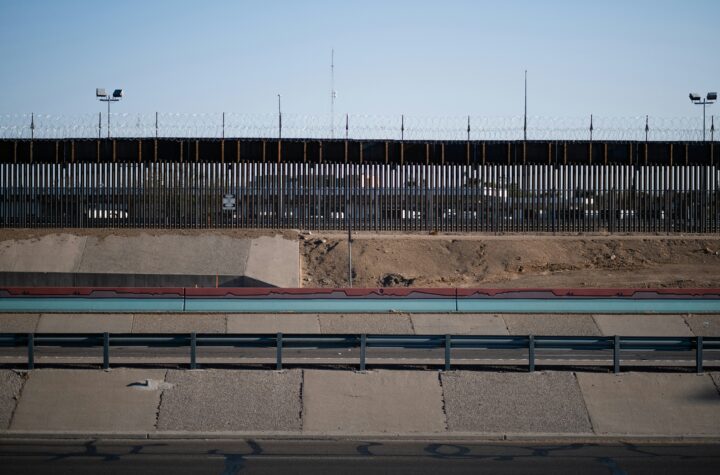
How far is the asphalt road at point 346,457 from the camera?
40.3 feet

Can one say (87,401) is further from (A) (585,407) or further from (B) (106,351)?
(A) (585,407)

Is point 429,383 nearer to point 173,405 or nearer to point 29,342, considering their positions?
point 173,405

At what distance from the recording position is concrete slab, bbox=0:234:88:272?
3906 cm

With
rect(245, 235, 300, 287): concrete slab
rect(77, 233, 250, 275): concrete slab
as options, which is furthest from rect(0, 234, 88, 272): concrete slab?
rect(245, 235, 300, 287): concrete slab

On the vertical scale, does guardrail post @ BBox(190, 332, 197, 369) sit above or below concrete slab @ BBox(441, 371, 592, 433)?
above

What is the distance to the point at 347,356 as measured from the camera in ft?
66.6

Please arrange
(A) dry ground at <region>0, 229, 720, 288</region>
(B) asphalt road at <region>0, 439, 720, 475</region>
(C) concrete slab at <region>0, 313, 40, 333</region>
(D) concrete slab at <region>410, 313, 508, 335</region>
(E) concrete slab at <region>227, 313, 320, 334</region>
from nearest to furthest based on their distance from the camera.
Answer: (B) asphalt road at <region>0, 439, 720, 475</region>, (C) concrete slab at <region>0, 313, 40, 333</region>, (E) concrete slab at <region>227, 313, 320, 334</region>, (D) concrete slab at <region>410, 313, 508, 335</region>, (A) dry ground at <region>0, 229, 720, 288</region>

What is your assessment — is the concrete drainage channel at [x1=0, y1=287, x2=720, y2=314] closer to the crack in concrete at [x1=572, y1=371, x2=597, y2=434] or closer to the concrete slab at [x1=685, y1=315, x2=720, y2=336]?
the concrete slab at [x1=685, y1=315, x2=720, y2=336]

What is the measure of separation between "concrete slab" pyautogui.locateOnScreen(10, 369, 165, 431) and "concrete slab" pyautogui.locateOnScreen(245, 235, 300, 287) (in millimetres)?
21294

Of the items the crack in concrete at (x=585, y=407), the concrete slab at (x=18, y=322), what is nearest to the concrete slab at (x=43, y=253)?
the concrete slab at (x=18, y=322)

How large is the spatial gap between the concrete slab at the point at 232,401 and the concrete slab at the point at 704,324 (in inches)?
536

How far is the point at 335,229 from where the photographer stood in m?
44.5

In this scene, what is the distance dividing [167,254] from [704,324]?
2494 cm

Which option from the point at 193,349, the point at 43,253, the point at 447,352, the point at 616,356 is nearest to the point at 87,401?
the point at 193,349
